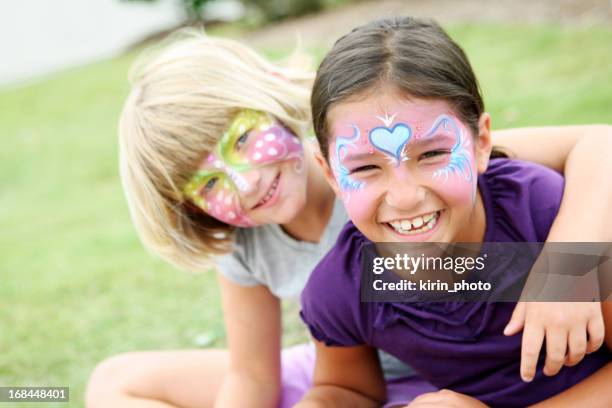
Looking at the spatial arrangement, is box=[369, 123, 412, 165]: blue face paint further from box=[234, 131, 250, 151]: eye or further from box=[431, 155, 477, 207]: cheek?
box=[234, 131, 250, 151]: eye

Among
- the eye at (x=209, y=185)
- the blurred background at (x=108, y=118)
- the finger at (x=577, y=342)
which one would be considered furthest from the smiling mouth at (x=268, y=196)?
the finger at (x=577, y=342)

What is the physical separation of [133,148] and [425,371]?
3.74ft

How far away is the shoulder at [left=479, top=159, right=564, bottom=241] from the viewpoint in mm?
1894

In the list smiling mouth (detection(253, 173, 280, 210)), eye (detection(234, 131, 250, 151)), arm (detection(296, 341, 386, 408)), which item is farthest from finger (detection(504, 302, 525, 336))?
eye (detection(234, 131, 250, 151))

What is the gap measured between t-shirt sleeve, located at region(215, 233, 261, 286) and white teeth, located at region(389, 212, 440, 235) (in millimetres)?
899

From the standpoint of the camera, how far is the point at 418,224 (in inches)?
71.3

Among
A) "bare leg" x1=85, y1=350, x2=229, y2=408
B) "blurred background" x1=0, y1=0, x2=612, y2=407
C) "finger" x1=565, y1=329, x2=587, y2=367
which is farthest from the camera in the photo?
"blurred background" x1=0, y1=0, x2=612, y2=407

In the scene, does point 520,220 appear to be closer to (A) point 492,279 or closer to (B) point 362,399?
(A) point 492,279

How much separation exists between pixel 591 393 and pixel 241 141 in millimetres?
1221

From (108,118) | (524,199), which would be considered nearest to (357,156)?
(524,199)

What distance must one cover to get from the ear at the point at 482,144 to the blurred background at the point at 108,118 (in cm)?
49

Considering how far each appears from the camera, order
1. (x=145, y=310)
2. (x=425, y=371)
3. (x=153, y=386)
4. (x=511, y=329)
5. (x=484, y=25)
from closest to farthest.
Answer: (x=511, y=329)
(x=425, y=371)
(x=153, y=386)
(x=145, y=310)
(x=484, y=25)

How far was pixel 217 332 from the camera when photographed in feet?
12.6

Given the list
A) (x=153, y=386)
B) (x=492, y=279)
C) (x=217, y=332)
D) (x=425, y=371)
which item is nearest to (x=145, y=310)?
(x=217, y=332)
